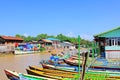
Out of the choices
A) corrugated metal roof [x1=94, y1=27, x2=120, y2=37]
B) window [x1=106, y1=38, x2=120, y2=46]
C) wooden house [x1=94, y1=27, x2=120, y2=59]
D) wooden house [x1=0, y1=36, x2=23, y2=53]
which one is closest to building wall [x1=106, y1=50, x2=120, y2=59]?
wooden house [x1=94, y1=27, x2=120, y2=59]

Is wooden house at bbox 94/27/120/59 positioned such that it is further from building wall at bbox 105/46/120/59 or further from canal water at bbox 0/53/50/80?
canal water at bbox 0/53/50/80

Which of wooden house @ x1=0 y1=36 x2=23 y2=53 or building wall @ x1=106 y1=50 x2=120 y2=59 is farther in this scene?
wooden house @ x1=0 y1=36 x2=23 y2=53

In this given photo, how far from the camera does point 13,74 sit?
1324 cm

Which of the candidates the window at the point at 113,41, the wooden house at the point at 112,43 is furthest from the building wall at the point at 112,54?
the window at the point at 113,41

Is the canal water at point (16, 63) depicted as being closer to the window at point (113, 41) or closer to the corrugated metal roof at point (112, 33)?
the corrugated metal roof at point (112, 33)

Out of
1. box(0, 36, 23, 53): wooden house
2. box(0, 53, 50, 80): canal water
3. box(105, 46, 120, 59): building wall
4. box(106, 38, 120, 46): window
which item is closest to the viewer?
box(0, 53, 50, 80): canal water

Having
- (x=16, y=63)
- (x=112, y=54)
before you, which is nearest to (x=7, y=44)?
(x=16, y=63)

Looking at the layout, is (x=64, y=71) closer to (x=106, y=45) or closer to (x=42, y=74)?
(x=42, y=74)

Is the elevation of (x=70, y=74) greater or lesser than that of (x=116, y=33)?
lesser

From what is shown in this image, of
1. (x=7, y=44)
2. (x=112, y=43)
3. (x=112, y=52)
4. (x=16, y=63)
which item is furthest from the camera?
(x=7, y=44)

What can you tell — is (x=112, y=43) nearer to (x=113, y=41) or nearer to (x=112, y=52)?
(x=113, y=41)

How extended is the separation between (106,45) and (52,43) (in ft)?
154

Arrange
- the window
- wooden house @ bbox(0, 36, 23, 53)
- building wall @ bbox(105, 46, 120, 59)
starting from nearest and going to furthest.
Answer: building wall @ bbox(105, 46, 120, 59)
the window
wooden house @ bbox(0, 36, 23, 53)

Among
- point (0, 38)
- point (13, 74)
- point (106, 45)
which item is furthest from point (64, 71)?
point (0, 38)
